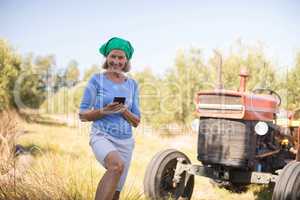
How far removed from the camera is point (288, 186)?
3949 millimetres

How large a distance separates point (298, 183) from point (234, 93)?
1242mm

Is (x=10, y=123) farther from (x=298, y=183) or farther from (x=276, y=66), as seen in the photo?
(x=276, y=66)

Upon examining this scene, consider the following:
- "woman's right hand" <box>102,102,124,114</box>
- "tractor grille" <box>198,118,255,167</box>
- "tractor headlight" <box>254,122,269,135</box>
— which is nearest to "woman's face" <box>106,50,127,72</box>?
"woman's right hand" <box>102,102,124,114</box>

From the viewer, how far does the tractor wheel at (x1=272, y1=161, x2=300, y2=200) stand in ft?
12.9

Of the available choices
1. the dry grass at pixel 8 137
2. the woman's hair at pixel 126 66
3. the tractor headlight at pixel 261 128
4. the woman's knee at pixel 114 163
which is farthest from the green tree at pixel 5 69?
the woman's knee at pixel 114 163

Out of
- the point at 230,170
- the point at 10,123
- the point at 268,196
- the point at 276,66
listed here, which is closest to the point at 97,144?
the point at 230,170

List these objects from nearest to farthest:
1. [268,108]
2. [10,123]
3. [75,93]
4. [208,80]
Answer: [268,108] → [10,123] → [208,80] → [75,93]

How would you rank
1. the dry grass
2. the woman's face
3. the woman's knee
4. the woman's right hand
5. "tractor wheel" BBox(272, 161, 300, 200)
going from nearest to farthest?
the woman's knee
the woman's right hand
the woman's face
"tractor wheel" BBox(272, 161, 300, 200)
the dry grass

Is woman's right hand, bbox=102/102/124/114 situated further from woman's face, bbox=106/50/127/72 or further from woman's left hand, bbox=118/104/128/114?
woman's face, bbox=106/50/127/72

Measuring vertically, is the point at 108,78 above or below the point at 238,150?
above

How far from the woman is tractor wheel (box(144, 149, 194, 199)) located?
1838mm

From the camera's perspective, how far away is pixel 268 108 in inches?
200

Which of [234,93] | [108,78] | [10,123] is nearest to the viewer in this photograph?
[108,78]

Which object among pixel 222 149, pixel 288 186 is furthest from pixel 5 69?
pixel 288 186
